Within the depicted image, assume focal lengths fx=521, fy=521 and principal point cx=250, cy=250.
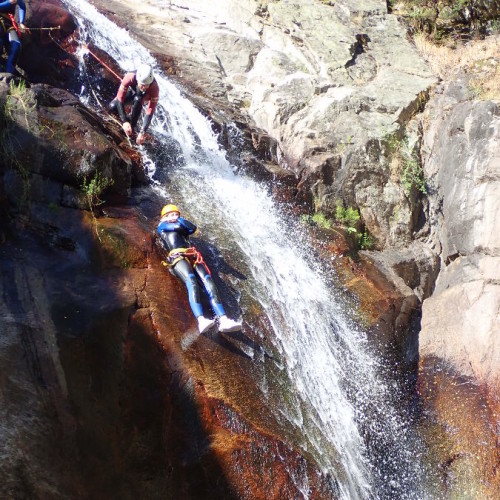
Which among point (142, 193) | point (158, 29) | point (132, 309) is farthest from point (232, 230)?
point (158, 29)

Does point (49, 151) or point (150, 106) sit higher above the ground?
point (150, 106)

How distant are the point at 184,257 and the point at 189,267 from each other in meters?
0.14

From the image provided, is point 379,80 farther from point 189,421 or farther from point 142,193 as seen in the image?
point 189,421

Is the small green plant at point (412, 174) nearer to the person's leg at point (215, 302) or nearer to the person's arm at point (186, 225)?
the person's arm at point (186, 225)

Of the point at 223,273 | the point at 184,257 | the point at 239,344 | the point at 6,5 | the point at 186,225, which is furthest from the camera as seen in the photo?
the point at 6,5

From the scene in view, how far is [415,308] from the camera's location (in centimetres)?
856

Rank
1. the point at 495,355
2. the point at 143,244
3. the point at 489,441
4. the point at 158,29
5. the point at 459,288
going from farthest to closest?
1. the point at 158,29
2. the point at 459,288
3. the point at 495,355
4. the point at 489,441
5. the point at 143,244

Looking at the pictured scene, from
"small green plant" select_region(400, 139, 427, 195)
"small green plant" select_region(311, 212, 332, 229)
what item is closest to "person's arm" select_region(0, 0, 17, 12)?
"small green plant" select_region(311, 212, 332, 229)

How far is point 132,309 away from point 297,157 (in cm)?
579

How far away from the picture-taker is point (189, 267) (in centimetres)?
620

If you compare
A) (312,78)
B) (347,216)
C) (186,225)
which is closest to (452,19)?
(312,78)

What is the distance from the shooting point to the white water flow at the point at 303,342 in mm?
6227

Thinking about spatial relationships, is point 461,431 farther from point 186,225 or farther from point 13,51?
point 13,51

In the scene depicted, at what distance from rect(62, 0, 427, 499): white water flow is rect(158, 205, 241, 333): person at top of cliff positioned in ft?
2.20
